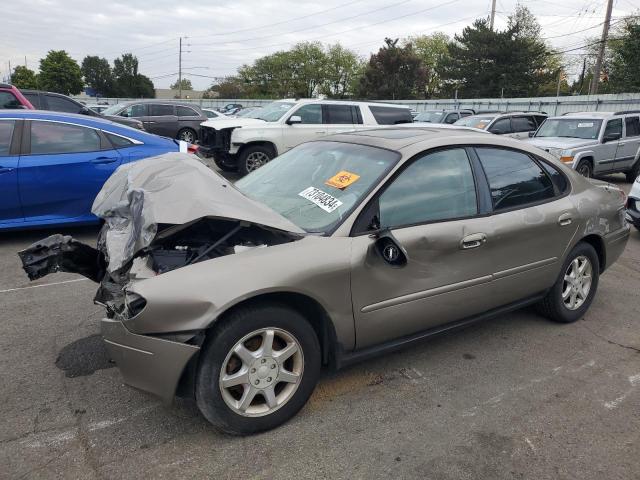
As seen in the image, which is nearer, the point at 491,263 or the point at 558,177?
the point at 491,263

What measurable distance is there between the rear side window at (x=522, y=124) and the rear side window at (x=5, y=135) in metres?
13.8

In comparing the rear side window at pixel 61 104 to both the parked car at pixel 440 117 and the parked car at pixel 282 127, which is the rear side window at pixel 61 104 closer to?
the parked car at pixel 282 127

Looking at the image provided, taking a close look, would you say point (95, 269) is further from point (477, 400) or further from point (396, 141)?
point (477, 400)

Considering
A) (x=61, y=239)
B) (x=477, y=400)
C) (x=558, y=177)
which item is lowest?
(x=477, y=400)

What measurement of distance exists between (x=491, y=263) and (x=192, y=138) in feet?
50.3

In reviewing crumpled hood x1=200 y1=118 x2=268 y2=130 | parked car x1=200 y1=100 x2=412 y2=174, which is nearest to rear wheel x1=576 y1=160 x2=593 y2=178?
parked car x1=200 y1=100 x2=412 y2=174

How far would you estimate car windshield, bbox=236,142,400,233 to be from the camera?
309cm

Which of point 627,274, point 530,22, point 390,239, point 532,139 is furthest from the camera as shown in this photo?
point 530,22

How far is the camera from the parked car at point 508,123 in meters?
15.2

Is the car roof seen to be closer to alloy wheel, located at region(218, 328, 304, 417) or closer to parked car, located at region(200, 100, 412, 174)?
alloy wheel, located at region(218, 328, 304, 417)

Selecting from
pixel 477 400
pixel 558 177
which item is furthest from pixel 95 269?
pixel 558 177

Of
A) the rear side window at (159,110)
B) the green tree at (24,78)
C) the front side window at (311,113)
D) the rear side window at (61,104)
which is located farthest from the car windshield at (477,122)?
the green tree at (24,78)

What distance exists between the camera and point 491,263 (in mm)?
3504

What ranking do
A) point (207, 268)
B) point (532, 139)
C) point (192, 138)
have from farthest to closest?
1. point (192, 138)
2. point (532, 139)
3. point (207, 268)
